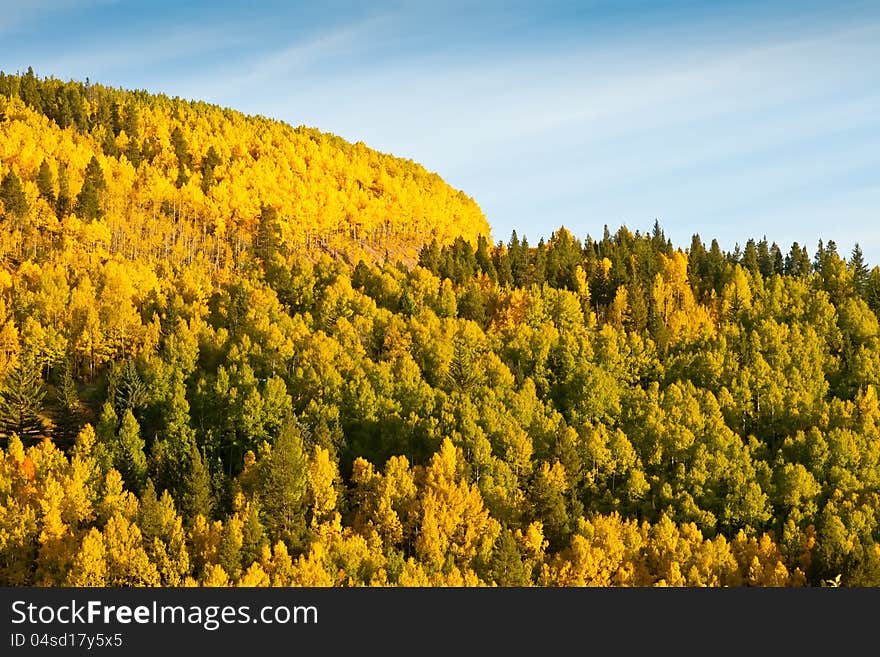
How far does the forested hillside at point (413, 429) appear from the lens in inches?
4099

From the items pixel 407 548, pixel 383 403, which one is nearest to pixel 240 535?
pixel 407 548

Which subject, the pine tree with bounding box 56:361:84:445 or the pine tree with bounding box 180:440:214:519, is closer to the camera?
the pine tree with bounding box 180:440:214:519

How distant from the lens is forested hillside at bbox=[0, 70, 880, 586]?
10412 centimetres

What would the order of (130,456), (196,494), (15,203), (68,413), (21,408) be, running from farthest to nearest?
1. (15,203)
2. (68,413)
3. (21,408)
4. (130,456)
5. (196,494)

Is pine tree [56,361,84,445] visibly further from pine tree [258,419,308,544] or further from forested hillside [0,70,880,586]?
pine tree [258,419,308,544]

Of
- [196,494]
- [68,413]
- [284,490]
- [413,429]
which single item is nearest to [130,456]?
[196,494]

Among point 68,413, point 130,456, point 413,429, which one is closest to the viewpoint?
point 130,456

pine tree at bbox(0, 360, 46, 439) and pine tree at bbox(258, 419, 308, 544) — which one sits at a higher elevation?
pine tree at bbox(0, 360, 46, 439)

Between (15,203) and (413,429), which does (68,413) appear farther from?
(15,203)

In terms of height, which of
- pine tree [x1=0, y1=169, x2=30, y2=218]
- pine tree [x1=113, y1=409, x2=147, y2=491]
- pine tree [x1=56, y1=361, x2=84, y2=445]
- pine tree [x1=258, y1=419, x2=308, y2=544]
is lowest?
pine tree [x1=258, y1=419, x2=308, y2=544]

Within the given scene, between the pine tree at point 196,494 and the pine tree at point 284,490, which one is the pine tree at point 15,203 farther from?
the pine tree at point 196,494

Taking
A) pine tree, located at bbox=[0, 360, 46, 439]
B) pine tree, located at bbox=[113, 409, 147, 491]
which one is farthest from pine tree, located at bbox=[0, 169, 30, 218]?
pine tree, located at bbox=[113, 409, 147, 491]

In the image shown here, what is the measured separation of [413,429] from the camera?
134750 mm

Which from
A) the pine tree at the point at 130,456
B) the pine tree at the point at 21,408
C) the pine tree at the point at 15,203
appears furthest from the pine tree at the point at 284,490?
the pine tree at the point at 15,203
